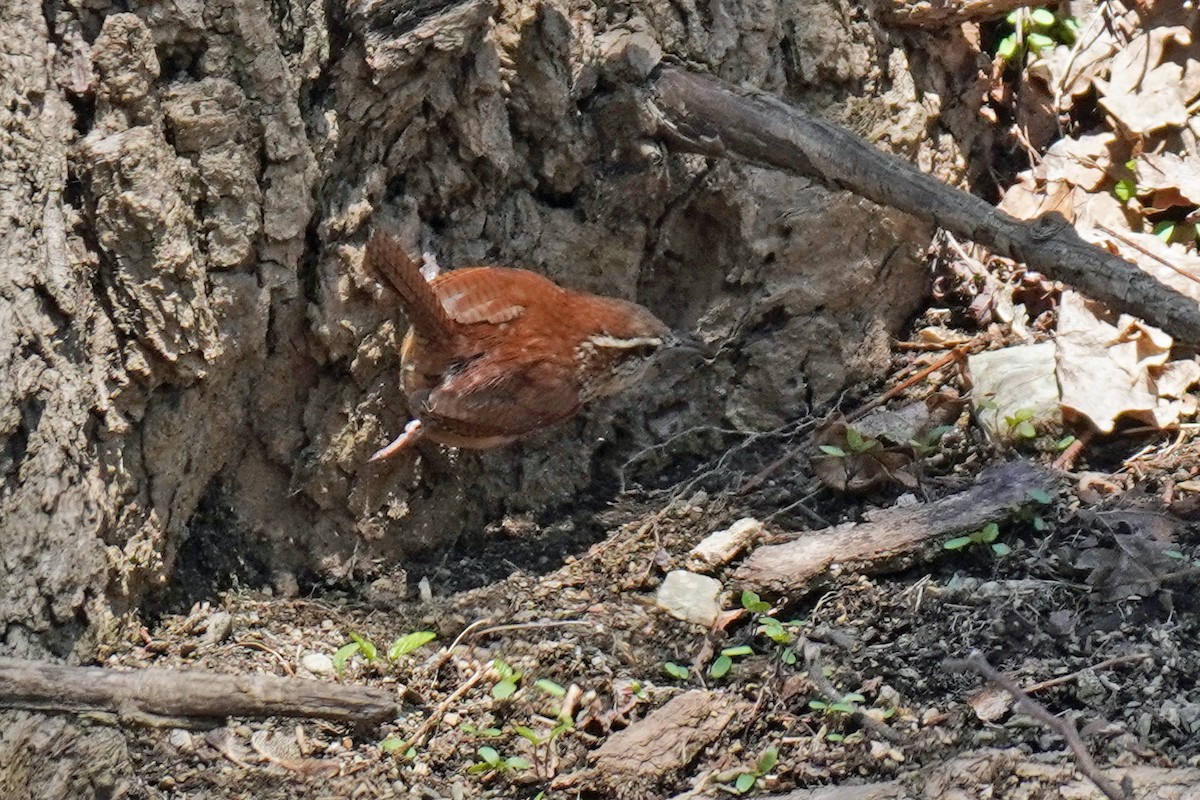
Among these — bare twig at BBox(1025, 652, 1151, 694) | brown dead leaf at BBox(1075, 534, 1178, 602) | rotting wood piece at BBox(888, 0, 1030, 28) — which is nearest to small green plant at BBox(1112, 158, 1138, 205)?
rotting wood piece at BBox(888, 0, 1030, 28)

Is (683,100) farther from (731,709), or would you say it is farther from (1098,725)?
(1098,725)

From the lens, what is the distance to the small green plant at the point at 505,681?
3570mm

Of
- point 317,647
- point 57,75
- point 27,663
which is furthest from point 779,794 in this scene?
point 57,75

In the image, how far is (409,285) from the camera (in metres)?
3.43

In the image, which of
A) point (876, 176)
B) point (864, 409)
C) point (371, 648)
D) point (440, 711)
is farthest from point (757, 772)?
point (876, 176)

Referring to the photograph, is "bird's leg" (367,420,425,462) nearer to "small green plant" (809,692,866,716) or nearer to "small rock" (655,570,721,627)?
"small rock" (655,570,721,627)

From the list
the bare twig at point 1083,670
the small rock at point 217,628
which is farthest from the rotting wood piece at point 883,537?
the small rock at point 217,628

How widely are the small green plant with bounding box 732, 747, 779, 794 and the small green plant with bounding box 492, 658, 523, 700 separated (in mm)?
706

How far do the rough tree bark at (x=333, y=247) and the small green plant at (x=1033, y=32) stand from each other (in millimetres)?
519

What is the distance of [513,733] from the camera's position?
3.48 meters

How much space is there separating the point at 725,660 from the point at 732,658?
0.18 feet

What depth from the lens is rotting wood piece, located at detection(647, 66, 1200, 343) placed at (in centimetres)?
335

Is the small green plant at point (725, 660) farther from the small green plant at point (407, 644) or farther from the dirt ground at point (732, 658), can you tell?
the small green plant at point (407, 644)

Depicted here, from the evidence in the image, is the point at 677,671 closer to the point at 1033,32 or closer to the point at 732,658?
the point at 732,658
